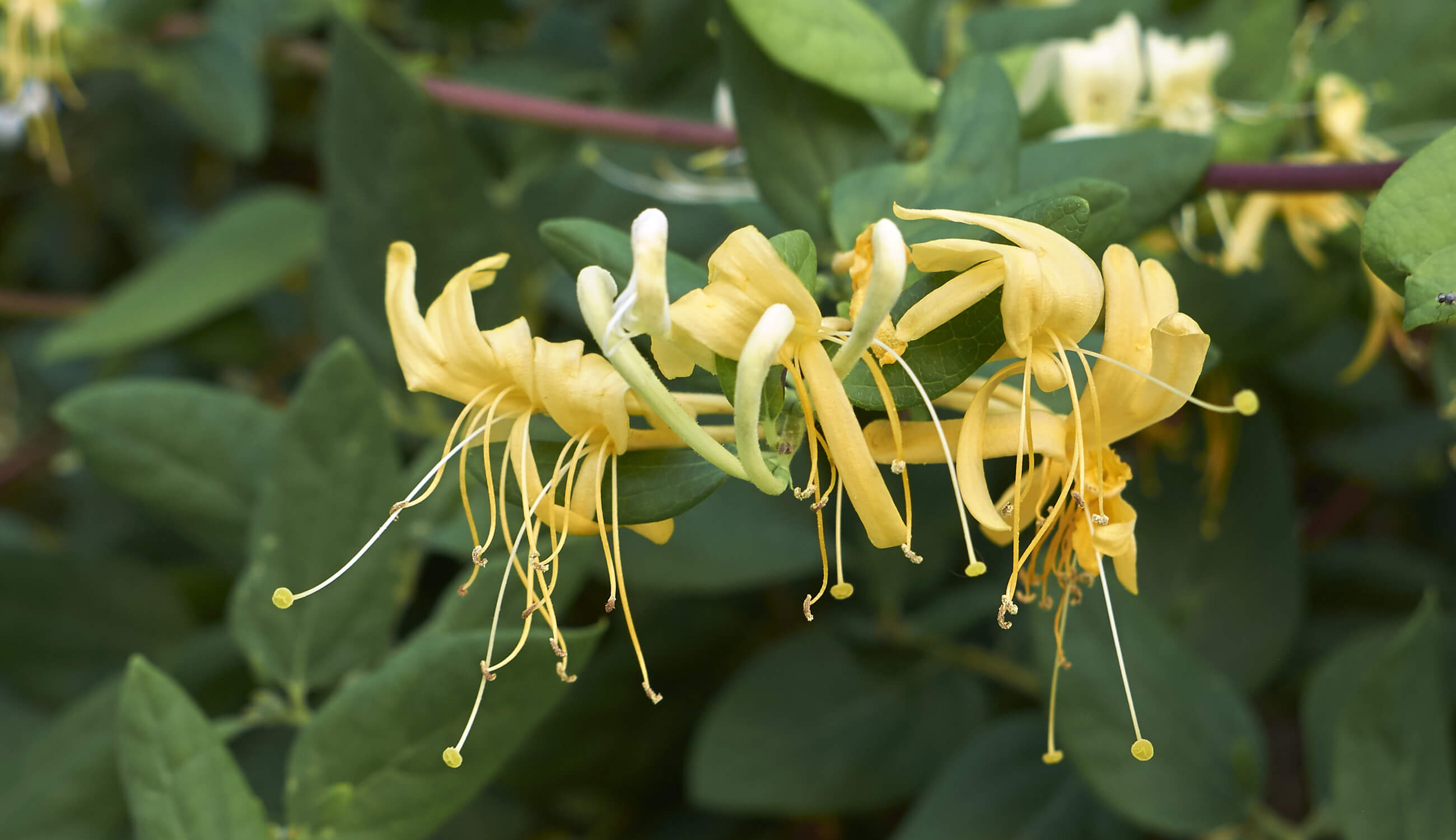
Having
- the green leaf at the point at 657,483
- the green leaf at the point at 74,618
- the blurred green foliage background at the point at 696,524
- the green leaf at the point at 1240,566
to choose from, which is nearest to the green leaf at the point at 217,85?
the blurred green foliage background at the point at 696,524

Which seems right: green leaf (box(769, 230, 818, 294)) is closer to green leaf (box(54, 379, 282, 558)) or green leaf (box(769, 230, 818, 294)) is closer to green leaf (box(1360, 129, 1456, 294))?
green leaf (box(1360, 129, 1456, 294))

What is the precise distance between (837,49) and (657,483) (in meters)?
0.21

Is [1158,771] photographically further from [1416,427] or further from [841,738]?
[1416,427]

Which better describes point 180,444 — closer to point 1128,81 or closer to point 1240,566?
point 1128,81

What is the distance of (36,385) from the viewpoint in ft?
3.89

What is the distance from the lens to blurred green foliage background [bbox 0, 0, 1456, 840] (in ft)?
1.41

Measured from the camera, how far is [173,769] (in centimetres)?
43

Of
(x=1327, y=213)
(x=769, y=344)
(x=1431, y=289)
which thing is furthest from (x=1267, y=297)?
(x=769, y=344)

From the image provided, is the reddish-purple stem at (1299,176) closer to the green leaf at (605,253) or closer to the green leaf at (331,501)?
the green leaf at (605,253)

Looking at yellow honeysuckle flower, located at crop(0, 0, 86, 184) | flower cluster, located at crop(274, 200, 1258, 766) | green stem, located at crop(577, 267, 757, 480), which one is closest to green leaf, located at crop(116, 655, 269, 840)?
flower cluster, located at crop(274, 200, 1258, 766)

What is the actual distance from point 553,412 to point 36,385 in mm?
A: 1128

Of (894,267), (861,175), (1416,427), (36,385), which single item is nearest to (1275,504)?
(1416,427)

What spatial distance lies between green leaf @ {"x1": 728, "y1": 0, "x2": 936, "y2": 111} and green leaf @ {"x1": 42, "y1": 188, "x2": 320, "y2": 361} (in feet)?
1.47

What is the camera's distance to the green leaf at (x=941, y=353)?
29 cm
